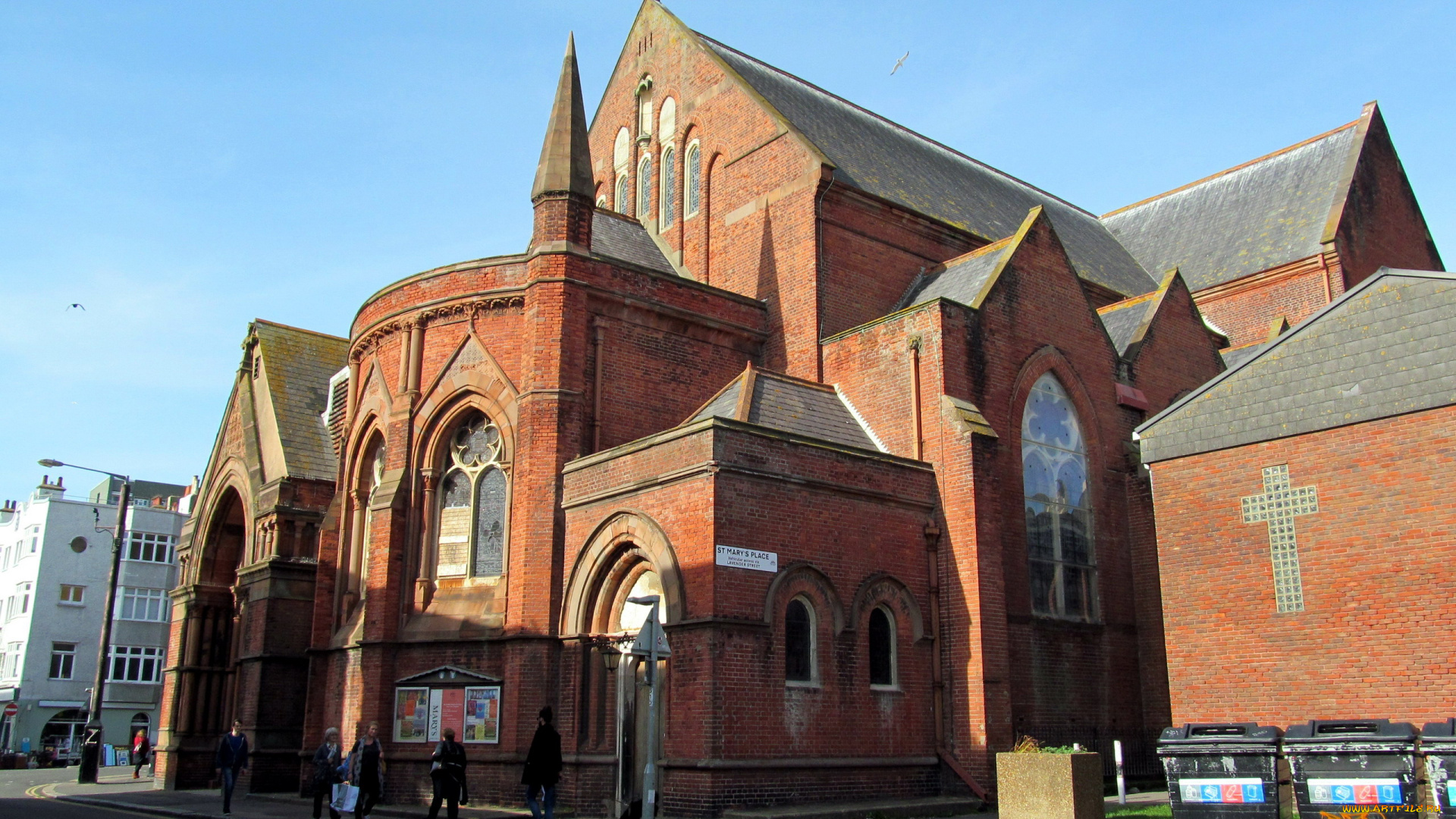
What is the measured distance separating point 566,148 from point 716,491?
821 centimetres

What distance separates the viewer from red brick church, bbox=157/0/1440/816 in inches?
687

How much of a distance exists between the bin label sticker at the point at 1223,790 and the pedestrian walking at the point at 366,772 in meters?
10.8

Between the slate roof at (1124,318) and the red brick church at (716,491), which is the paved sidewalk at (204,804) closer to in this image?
the red brick church at (716,491)

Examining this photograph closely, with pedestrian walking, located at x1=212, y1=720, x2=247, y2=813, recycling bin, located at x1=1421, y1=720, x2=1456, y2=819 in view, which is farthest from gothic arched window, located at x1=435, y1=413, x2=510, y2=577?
recycling bin, located at x1=1421, y1=720, x2=1456, y2=819

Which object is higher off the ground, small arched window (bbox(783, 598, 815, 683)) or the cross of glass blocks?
the cross of glass blocks

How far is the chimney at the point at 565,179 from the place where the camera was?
20.9m

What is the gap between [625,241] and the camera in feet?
84.5

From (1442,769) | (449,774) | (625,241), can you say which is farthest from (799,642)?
(625,241)

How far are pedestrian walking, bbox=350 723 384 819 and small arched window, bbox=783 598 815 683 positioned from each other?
600 cm

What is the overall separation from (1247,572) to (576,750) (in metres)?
10.7

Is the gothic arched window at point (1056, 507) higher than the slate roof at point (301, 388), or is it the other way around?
the slate roof at point (301, 388)

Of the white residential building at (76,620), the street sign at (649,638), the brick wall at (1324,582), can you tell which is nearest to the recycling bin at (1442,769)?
the brick wall at (1324,582)

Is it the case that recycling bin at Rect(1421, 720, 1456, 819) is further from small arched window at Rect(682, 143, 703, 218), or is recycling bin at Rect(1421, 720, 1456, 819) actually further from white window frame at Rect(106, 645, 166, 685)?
white window frame at Rect(106, 645, 166, 685)

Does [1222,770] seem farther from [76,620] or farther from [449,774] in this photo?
[76,620]
